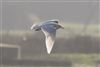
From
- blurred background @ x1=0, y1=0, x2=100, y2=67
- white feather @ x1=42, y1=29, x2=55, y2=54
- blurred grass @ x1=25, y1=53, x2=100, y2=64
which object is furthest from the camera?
blurred grass @ x1=25, y1=53, x2=100, y2=64

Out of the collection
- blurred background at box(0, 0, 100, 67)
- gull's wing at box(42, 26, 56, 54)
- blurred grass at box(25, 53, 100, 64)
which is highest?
gull's wing at box(42, 26, 56, 54)

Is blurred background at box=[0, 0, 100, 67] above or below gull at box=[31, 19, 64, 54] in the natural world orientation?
below

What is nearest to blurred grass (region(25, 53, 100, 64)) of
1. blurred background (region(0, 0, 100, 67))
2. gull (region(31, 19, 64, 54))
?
blurred background (region(0, 0, 100, 67))

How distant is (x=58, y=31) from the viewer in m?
2.54

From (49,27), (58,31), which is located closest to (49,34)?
(49,27)

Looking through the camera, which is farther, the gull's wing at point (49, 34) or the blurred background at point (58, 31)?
the blurred background at point (58, 31)

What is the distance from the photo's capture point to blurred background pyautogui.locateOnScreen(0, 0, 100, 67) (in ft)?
8.04

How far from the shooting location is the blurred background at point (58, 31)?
2.45 meters

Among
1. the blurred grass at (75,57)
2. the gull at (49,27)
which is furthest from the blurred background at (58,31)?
the gull at (49,27)

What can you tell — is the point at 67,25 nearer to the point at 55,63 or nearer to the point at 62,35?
the point at 62,35

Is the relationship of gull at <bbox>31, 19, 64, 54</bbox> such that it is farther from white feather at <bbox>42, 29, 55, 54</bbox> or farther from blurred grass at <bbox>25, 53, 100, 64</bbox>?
blurred grass at <bbox>25, 53, 100, 64</bbox>

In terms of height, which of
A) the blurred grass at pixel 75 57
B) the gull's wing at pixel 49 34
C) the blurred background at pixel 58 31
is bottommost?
the blurred grass at pixel 75 57

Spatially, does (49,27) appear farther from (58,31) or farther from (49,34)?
(58,31)

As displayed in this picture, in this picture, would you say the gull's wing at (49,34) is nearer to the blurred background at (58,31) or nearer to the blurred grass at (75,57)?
the blurred background at (58,31)
